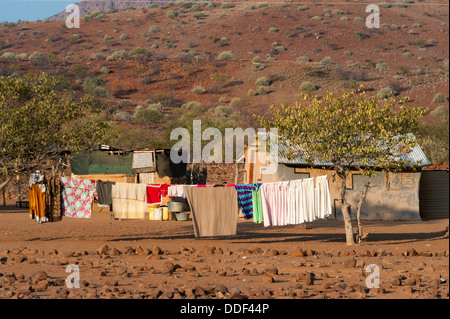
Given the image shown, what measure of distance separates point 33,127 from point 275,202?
7378 millimetres

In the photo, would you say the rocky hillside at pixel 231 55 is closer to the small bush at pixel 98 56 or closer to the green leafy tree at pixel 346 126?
the small bush at pixel 98 56

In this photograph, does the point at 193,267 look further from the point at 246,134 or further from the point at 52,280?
the point at 246,134

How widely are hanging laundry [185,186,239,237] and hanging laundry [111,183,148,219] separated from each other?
1.73 meters

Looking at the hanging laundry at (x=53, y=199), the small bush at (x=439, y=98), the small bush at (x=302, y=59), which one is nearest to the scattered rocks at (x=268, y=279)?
the hanging laundry at (x=53, y=199)

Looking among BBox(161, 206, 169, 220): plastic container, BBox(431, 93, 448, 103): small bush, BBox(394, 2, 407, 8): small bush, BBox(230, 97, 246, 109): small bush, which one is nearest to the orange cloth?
BBox(161, 206, 169, 220): plastic container

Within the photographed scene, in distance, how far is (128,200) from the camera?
56.4ft

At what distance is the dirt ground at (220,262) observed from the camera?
1021 centimetres

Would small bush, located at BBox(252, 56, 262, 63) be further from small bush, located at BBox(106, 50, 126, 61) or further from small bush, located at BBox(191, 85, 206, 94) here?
small bush, located at BBox(106, 50, 126, 61)

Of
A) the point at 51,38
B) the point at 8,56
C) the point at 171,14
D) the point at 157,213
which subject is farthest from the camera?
the point at 171,14

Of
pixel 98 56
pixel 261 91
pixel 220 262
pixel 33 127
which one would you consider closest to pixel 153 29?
pixel 98 56

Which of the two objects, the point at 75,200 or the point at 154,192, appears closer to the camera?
the point at 75,200

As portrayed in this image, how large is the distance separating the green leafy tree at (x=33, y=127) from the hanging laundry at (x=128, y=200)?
5.82ft

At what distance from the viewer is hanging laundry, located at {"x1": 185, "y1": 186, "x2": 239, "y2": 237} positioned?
16.2m

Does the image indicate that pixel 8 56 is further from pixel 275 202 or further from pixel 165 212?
pixel 275 202
